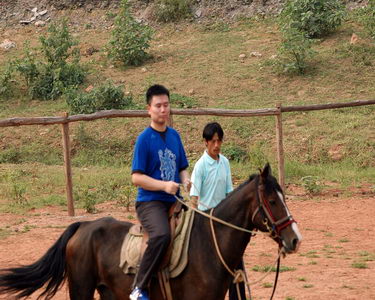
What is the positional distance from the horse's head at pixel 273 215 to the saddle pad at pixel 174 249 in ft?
1.74

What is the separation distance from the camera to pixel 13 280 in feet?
18.2

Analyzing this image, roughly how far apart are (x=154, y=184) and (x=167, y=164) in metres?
0.28

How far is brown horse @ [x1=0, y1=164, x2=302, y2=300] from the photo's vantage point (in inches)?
190

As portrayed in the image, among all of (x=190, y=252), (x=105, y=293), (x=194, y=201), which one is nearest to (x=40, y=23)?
(x=194, y=201)

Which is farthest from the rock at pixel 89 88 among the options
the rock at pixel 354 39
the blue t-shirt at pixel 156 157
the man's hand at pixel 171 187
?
the man's hand at pixel 171 187

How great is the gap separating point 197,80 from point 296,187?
18.6ft

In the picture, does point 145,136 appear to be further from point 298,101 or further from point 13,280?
point 298,101

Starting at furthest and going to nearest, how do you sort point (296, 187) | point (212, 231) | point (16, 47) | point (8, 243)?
point (16, 47) < point (296, 187) < point (8, 243) < point (212, 231)

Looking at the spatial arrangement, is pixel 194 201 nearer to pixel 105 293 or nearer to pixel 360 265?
pixel 105 293

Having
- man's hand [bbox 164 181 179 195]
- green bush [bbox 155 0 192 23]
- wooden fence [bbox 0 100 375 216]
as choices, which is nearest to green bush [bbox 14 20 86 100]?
green bush [bbox 155 0 192 23]

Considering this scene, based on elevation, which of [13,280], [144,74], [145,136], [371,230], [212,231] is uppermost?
[144,74]

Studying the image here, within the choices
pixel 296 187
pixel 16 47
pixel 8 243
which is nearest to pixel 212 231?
pixel 8 243

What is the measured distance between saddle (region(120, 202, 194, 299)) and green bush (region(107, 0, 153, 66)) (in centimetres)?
1405

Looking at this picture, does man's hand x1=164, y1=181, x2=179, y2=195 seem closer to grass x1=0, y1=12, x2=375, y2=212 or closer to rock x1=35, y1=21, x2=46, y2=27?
grass x1=0, y1=12, x2=375, y2=212
